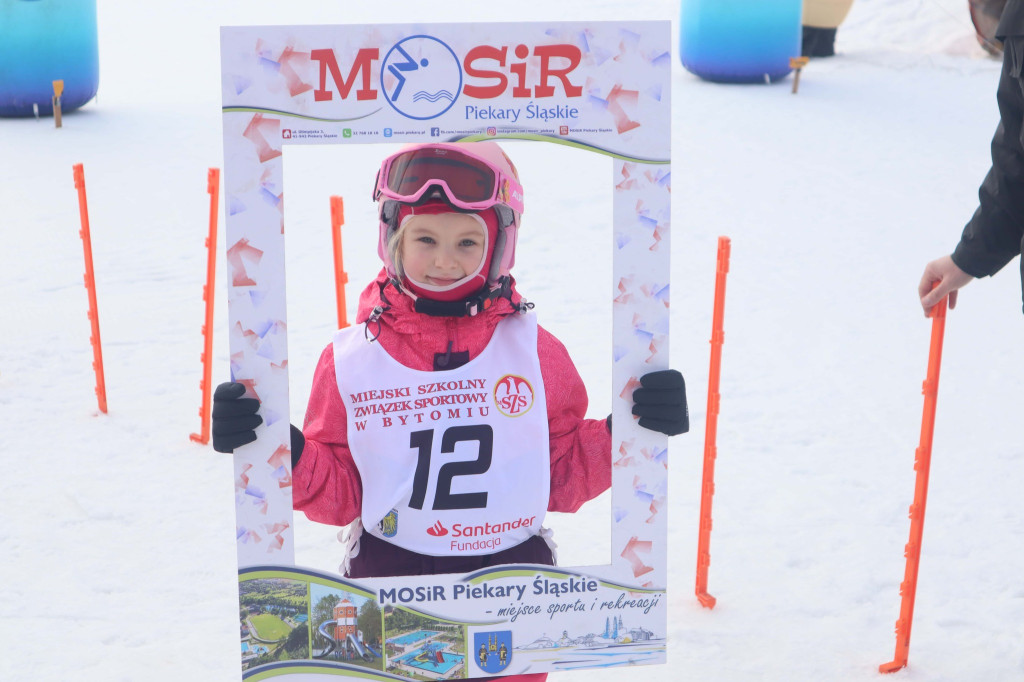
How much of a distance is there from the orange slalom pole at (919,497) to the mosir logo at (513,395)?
45.7 inches

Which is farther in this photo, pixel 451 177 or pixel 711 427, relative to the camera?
pixel 711 427

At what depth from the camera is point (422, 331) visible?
6.63 feet

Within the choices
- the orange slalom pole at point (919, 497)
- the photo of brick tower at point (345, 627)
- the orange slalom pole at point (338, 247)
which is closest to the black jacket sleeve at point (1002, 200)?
the orange slalom pole at point (919, 497)

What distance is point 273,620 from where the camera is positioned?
1849mm

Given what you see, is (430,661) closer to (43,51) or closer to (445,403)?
(445,403)

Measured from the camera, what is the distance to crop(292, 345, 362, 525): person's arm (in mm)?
1944

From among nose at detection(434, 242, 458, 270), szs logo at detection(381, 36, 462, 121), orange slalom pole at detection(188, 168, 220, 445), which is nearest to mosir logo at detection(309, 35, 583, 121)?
szs logo at detection(381, 36, 462, 121)

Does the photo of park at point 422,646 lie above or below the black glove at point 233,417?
below

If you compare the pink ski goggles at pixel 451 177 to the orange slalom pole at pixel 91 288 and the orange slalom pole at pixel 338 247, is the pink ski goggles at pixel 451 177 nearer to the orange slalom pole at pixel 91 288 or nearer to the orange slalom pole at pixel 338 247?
the orange slalom pole at pixel 338 247

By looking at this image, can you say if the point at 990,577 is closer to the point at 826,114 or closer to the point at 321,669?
the point at 321,669

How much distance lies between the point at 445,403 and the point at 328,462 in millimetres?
227

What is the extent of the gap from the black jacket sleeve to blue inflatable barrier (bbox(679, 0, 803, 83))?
7.56m

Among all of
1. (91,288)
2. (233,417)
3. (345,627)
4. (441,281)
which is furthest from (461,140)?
(91,288)

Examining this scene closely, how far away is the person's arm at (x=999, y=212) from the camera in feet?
7.47
